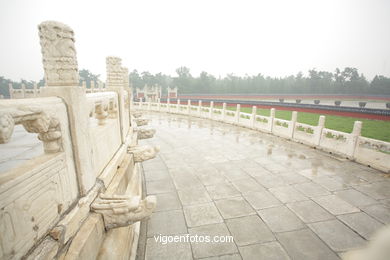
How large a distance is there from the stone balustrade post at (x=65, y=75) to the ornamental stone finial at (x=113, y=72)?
1.98 m

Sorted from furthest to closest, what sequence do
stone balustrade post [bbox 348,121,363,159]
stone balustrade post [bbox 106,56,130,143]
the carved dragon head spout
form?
stone balustrade post [bbox 348,121,363,159] < stone balustrade post [bbox 106,56,130,143] < the carved dragon head spout

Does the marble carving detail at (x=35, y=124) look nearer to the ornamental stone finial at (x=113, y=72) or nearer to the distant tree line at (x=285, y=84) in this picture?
the ornamental stone finial at (x=113, y=72)

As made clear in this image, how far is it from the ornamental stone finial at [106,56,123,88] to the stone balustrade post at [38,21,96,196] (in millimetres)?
1975

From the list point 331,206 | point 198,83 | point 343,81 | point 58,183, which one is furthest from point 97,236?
point 343,81

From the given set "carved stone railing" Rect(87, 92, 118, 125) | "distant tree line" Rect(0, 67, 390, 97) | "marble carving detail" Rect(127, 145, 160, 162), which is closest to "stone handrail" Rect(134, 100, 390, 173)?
"marble carving detail" Rect(127, 145, 160, 162)

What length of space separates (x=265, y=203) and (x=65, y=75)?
3.90 m

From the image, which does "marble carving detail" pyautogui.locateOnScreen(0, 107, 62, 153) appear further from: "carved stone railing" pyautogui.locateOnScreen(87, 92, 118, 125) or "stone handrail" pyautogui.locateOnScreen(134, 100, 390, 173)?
"stone handrail" pyautogui.locateOnScreen(134, 100, 390, 173)

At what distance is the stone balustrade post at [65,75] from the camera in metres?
1.60

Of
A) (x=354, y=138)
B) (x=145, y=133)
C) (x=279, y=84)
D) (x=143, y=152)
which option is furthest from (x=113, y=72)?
(x=279, y=84)

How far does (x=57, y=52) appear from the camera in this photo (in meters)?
1.63

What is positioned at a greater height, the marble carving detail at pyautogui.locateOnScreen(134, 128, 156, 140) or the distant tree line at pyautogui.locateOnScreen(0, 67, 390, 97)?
the distant tree line at pyautogui.locateOnScreen(0, 67, 390, 97)

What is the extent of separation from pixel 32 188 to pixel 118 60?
10.4 feet

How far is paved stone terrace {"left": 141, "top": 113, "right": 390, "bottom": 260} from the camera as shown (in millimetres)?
2895

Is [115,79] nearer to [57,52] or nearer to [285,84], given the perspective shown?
[57,52]
